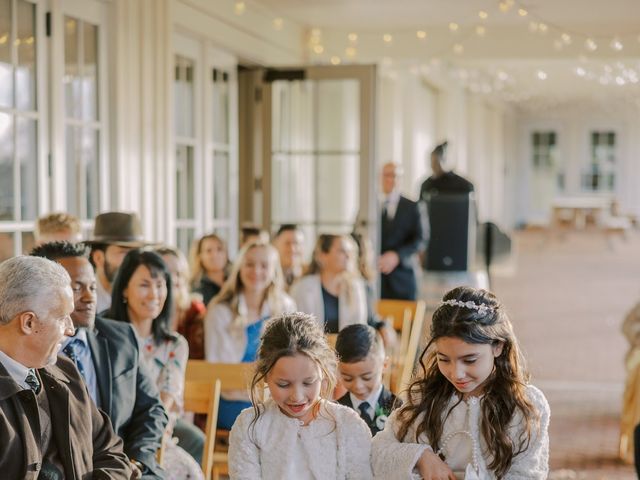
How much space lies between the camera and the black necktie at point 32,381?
7.96ft

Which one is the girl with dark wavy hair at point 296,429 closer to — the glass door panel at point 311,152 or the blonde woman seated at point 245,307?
the blonde woman seated at point 245,307

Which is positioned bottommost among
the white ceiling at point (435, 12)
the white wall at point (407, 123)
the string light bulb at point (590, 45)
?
the white wall at point (407, 123)

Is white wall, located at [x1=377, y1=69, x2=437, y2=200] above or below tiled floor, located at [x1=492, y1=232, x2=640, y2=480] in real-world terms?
above

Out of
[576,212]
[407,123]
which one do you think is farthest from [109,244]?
[576,212]

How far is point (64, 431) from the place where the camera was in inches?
96.2

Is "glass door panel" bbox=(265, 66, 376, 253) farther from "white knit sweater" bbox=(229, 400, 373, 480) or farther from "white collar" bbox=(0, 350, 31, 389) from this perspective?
"white collar" bbox=(0, 350, 31, 389)

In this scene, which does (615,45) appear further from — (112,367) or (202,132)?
(112,367)

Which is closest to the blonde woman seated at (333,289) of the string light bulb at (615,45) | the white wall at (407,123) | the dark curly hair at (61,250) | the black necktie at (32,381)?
the dark curly hair at (61,250)

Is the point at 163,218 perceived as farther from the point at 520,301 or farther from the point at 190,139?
the point at 520,301

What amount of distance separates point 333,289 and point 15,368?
2.88 meters

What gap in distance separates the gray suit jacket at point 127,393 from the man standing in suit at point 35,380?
1.39 feet

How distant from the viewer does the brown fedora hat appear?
4508 millimetres

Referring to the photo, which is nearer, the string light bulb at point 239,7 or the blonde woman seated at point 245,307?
the blonde woman seated at point 245,307

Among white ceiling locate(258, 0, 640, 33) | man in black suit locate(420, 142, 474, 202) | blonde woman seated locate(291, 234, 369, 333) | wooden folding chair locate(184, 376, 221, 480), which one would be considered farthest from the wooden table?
wooden folding chair locate(184, 376, 221, 480)
